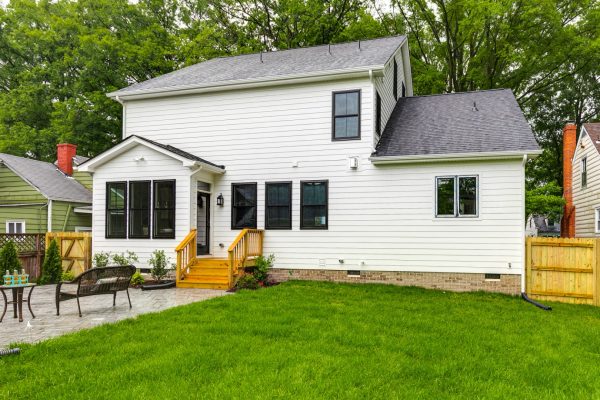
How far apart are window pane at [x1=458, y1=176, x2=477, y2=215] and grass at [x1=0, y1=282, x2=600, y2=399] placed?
315 cm

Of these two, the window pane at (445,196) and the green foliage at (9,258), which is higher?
the window pane at (445,196)

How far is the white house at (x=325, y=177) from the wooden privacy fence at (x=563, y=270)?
36cm

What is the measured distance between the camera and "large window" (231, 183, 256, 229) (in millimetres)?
11812

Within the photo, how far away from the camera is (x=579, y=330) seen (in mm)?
6680

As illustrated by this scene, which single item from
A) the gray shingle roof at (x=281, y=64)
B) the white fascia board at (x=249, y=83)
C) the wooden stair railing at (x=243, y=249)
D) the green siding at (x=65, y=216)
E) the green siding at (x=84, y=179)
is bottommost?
the wooden stair railing at (x=243, y=249)

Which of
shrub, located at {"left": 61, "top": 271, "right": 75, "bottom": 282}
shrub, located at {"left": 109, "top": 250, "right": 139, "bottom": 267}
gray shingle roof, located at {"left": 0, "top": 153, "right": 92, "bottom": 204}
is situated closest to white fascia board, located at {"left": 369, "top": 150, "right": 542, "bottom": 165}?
shrub, located at {"left": 109, "top": 250, "right": 139, "bottom": 267}

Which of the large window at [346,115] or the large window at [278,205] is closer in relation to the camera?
the large window at [346,115]

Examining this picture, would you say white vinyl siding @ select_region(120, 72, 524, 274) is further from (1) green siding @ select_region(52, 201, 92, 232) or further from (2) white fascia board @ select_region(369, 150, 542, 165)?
(1) green siding @ select_region(52, 201, 92, 232)

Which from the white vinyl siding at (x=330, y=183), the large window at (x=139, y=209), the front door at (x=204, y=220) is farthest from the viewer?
the front door at (x=204, y=220)

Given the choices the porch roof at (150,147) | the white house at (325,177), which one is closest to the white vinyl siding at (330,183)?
the white house at (325,177)

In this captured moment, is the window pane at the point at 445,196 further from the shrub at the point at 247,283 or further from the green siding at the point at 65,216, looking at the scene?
the green siding at the point at 65,216

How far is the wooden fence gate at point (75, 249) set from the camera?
12.2 meters

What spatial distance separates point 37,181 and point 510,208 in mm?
16873

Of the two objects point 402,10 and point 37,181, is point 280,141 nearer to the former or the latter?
point 37,181
